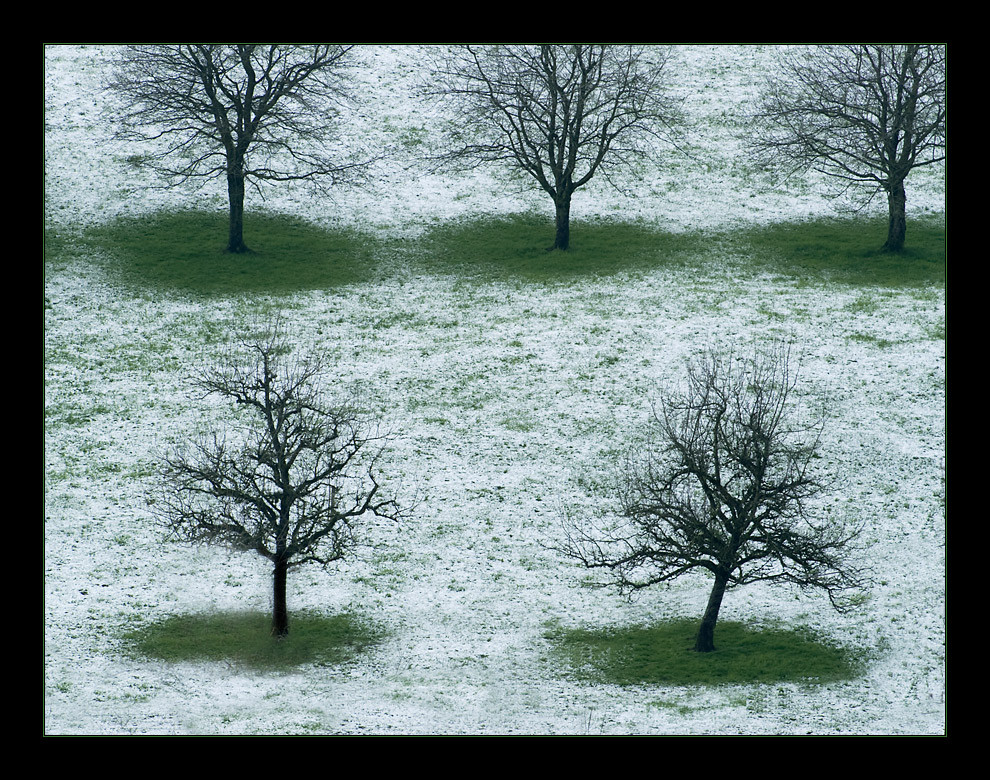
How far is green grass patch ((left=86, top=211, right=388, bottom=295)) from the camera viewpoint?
148 feet

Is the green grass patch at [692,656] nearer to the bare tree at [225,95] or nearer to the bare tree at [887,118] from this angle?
the bare tree at [887,118]

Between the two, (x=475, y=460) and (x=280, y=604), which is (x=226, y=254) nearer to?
(x=475, y=460)

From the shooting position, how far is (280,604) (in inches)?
1074

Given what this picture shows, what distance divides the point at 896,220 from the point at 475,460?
23423 millimetres

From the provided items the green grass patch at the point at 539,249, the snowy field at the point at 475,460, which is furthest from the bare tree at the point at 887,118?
the green grass patch at the point at 539,249

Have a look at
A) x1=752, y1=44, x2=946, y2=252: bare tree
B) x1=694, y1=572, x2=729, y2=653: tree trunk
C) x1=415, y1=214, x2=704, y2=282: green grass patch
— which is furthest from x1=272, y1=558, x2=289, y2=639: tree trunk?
x1=752, y1=44, x2=946, y2=252: bare tree

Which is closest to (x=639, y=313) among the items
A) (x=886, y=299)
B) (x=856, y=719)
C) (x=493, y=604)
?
(x=886, y=299)

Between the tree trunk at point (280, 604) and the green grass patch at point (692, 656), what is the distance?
21.0 ft

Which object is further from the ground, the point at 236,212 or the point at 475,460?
the point at 236,212

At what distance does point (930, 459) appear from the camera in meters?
34.2

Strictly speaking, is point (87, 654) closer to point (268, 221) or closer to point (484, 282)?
point (484, 282)

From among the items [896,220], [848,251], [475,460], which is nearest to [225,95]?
[475,460]

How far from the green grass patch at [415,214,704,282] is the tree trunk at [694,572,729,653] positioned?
21.1 meters

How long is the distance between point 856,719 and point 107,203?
39389mm
